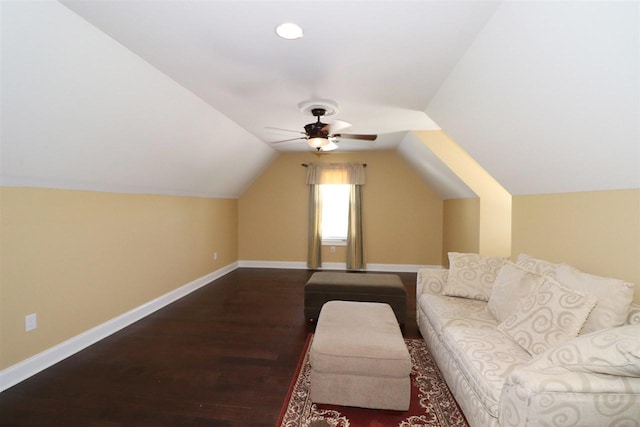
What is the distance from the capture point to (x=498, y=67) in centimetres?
181

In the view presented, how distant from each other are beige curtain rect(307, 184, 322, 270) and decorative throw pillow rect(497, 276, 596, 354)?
4236 millimetres

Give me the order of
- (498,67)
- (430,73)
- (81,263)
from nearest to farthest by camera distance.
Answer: (498,67) < (430,73) < (81,263)

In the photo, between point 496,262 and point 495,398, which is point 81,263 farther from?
point 496,262

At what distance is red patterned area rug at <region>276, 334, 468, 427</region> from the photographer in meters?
1.79

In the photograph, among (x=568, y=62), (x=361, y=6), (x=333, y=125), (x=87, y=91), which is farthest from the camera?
(x=333, y=125)

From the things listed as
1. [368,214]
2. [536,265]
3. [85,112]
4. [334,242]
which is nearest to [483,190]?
[536,265]

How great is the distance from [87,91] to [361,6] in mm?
1843

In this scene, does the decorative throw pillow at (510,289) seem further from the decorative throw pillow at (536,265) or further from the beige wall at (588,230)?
the beige wall at (588,230)

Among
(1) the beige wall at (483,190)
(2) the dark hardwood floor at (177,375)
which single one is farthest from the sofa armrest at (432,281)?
(1) the beige wall at (483,190)

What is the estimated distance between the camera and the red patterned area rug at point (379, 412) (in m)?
1.79

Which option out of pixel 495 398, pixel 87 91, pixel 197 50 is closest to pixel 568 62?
pixel 495 398

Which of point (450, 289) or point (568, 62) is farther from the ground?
point (568, 62)

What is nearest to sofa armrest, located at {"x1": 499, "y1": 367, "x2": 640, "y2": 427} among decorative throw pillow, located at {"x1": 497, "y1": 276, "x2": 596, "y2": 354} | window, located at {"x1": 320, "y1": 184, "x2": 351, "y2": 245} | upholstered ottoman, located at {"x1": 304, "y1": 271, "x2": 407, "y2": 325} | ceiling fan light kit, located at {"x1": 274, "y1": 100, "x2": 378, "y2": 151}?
decorative throw pillow, located at {"x1": 497, "y1": 276, "x2": 596, "y2": 354}

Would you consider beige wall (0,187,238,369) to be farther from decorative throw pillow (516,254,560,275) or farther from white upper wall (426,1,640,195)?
decorative throw pillow (516,254,560,275)
